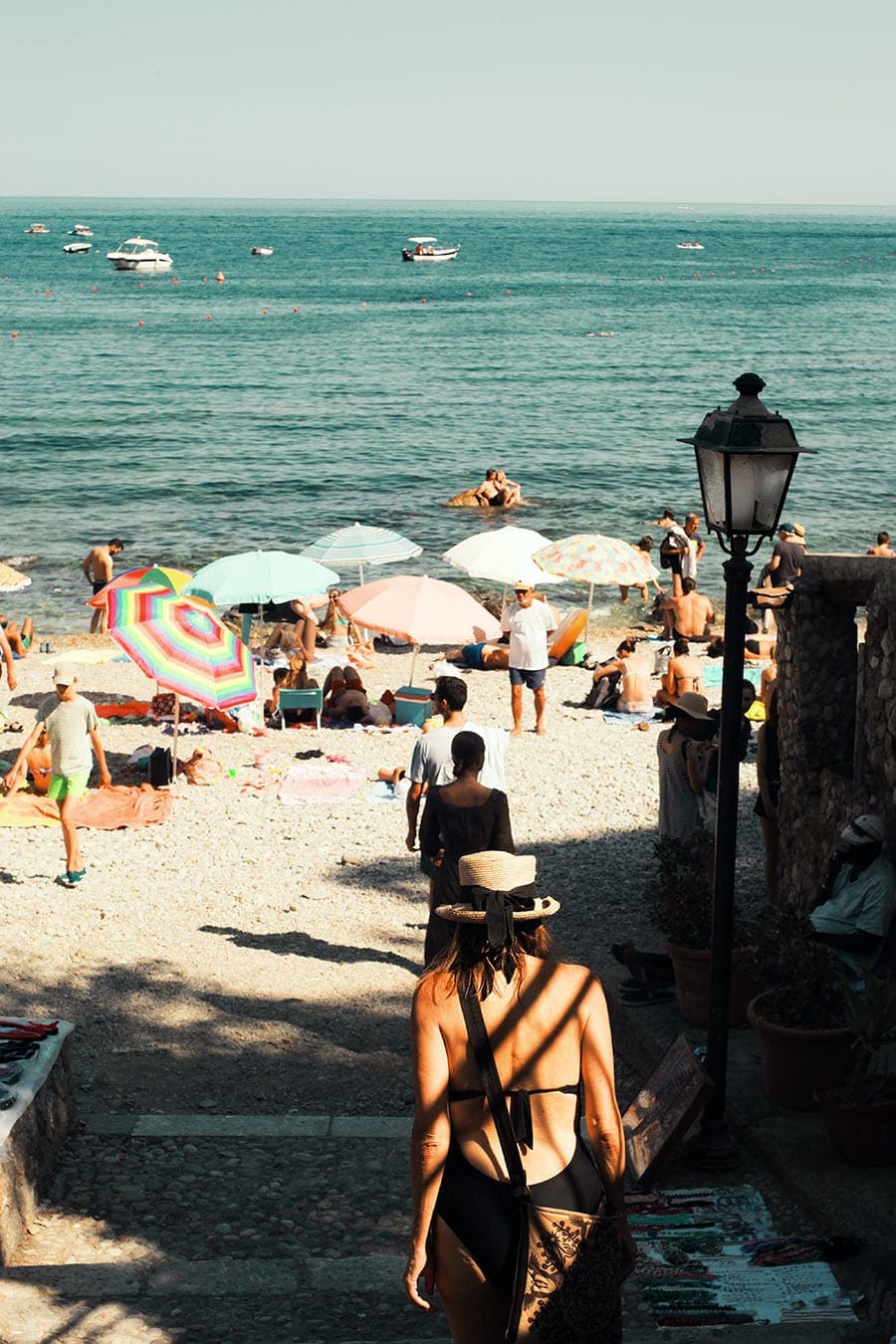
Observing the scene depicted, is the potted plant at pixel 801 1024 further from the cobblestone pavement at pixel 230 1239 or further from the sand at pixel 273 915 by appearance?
the sand at pixel 273 915

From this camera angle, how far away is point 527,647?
14.3 m

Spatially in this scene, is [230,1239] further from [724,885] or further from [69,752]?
[69,752]

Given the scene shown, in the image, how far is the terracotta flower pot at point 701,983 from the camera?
24.4 ft

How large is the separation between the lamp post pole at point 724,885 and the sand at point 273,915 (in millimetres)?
1727

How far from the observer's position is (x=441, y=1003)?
348 centimetres

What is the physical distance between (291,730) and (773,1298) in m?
10.5

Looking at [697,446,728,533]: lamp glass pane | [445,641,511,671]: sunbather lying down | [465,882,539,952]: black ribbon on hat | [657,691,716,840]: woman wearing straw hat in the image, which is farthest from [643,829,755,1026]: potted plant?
[445,641,511,671]: sunbather lying down

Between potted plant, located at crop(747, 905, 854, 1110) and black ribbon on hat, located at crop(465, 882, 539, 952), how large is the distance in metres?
3.15

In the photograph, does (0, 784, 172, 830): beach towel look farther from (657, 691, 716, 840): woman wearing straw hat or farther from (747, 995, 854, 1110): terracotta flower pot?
(747, 995, 854, 1110): terracotta flower pot

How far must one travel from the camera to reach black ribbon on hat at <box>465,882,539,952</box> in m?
3.50

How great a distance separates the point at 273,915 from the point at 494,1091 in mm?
6878

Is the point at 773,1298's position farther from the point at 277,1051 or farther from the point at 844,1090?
the point at 277,1051

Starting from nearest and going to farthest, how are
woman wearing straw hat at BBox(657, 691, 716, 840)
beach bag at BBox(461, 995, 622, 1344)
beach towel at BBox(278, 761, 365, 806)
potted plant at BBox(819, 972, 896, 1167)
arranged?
1. beach bag at BBox(461, 995, 622, 1344)
2. potted plant at BBox(819, 972, 896, 1167)
3. woman wearing straw hat at BBox(657, 691, 716, 840)
4. beach towel at BBox(278, 761, 365, 806)

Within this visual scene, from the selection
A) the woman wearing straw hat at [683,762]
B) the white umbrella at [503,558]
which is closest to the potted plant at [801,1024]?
the woman wearing straw hat at [683,762]
